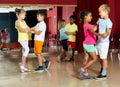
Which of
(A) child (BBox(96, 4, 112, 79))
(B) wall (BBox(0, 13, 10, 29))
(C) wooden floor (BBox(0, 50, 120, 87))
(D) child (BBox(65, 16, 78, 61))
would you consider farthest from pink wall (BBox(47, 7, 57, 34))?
(A) child (BBox(96, 4, 112, 79))

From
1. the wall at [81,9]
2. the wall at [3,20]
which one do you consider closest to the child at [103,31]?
the wall at [81,9]

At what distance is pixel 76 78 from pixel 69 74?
1.77ft

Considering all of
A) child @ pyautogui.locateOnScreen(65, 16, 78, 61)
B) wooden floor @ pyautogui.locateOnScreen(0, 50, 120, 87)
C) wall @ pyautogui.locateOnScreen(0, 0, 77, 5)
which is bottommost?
wooden floor @ pyautogui.locateOnScreen(0, 50, 120, 87)

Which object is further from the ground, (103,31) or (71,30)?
(103,31)

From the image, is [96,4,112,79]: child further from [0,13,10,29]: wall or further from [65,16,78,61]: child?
[0,13,10,29]: wall

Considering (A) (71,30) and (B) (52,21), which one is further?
(B) (52,21)

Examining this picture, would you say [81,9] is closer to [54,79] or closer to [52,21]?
[54,79]

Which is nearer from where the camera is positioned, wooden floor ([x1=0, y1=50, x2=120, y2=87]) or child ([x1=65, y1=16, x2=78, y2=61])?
wooden floor ([x1=0, y1=50, x2=120, y2=87])

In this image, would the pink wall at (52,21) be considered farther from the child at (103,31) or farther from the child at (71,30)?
the child at (103,31)

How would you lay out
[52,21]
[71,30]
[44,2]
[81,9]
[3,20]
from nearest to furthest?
[71,30], [44,2], [81,9], [52,21], [3,20]

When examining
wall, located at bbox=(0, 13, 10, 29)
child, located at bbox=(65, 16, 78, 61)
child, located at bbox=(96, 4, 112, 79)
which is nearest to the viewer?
child, located at bbox=(96, 4, 112, 79)

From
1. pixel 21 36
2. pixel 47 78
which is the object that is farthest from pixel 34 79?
pixel 21 36

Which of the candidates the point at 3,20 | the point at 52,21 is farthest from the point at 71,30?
the point at 3,20

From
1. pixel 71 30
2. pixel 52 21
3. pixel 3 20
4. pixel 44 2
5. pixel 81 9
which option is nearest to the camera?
pixel 71 30
